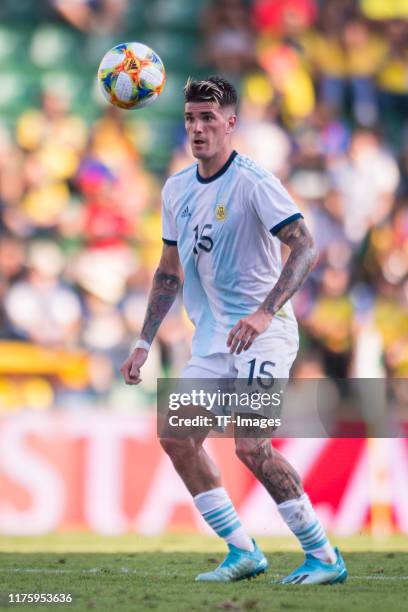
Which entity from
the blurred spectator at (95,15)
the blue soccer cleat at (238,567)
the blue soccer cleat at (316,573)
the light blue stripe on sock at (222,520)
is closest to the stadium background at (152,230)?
the blurred spectator at (95,15)

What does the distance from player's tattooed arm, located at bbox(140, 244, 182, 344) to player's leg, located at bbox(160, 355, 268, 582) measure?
1.65 feet

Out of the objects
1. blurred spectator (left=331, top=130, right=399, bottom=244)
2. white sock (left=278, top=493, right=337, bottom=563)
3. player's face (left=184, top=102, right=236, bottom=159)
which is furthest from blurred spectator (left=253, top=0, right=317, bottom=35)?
white sock (left=278, top=493, right=337, bottom=563)

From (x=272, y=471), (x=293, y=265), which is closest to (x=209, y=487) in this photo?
(x=272, y=471)

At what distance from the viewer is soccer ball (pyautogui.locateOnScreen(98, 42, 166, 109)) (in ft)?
23.8

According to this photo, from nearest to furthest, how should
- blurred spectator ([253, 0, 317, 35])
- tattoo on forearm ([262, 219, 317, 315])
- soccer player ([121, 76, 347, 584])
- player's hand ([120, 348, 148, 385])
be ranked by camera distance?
1. tattoo on forearm ([262, 219, 317, 315])
2. soccer player ([121, 76, 347, 584])
3. player's hand ([120, 348, 148, 385])
4. blurred spectator ([253, 0, 317, 35])

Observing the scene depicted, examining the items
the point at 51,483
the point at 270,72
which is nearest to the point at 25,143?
the point at 270,72

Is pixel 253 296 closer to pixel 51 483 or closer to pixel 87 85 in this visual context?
pixel 51 483

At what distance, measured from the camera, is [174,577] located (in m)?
6.96

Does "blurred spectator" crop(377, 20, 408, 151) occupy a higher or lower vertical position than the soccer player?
higher

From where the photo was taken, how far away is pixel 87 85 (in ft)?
54.0

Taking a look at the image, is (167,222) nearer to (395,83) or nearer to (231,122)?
(231,122)

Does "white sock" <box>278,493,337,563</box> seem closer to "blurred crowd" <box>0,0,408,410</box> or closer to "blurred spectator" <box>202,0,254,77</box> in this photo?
"blurred crowd" <box>0,0,408,410</box>

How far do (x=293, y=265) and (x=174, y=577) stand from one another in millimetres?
1854

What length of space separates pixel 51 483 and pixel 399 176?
233 inches
